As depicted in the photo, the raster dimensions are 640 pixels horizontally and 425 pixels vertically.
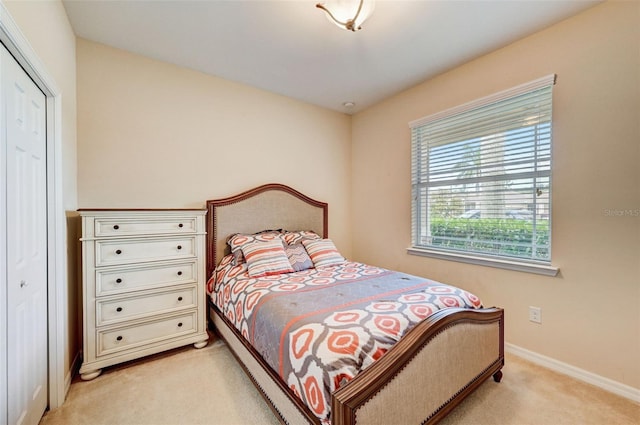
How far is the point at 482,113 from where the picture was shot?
2.43 meters

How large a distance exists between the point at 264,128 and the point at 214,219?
3.92ft

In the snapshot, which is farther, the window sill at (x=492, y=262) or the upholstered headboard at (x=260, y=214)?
the upholstered headboard at (x=260, y=214)

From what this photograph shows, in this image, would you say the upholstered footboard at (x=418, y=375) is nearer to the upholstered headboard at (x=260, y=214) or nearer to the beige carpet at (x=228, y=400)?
the beige carpet at (x=228, y=400)

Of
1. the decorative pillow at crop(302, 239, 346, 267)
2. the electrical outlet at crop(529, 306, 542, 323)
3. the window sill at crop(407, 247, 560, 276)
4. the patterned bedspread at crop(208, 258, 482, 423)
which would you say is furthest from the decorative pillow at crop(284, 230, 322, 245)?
the electrical outlet at crop(529, 306, 542, 323)

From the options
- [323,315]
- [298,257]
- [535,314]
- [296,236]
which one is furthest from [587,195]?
[296,236]

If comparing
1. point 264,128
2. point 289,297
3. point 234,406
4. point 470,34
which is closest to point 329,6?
point 470,34

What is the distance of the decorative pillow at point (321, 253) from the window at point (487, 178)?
0.95m

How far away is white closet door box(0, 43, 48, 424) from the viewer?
3.91 feet

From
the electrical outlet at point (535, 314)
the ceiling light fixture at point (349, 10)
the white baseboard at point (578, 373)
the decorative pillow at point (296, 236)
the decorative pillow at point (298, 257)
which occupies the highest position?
the ceiling light fixture at point (349, 10)

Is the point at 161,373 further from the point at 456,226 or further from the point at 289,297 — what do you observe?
the point at 456,226

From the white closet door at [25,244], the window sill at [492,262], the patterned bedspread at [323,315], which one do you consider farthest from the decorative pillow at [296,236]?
the white closet door at [25,244]

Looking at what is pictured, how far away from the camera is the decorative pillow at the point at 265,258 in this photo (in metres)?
2.30

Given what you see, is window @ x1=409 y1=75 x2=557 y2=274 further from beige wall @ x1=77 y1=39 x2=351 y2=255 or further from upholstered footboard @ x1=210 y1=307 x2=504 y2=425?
beige wall @ x1=77 y1=39 x2=351 y2=255

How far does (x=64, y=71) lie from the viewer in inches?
71.8
